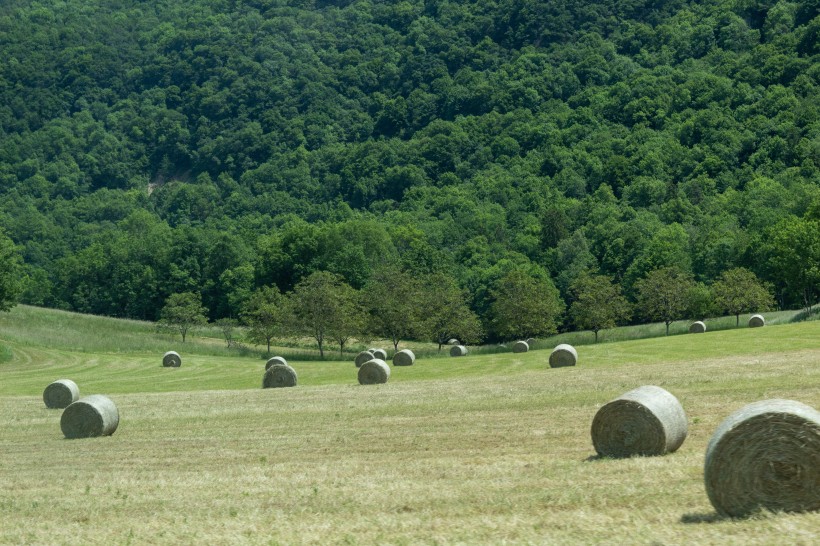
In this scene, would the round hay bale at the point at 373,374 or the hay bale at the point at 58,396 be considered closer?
the hay bale at the point at 58,396

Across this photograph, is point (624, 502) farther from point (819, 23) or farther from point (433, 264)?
point (819, 23)

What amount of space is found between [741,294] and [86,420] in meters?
68.7

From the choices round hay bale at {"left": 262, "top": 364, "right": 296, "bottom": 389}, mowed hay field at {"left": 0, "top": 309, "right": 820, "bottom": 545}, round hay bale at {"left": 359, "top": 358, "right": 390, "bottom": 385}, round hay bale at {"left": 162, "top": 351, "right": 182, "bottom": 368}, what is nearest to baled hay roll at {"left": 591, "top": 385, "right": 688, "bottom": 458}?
mowed hay field at {"left": 0, "top": 309, "right": 820, "bottom": 545}

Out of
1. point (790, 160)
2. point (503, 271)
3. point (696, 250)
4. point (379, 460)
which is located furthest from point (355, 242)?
point (379, 460)

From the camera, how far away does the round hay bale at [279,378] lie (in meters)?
44.2

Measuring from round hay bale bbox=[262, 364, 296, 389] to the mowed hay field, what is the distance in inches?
135

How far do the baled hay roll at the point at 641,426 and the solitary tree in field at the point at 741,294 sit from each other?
2746 inches

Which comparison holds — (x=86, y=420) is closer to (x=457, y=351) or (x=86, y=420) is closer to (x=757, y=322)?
(x=457, y=351)

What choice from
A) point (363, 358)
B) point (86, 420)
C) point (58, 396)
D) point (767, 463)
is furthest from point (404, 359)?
point (767, 463)

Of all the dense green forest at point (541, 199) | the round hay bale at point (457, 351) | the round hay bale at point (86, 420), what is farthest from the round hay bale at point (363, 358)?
the dense green forest at point (541, 199)

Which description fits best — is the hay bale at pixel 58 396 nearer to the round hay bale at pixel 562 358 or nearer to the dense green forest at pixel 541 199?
the round hay bale at pixel 562 358

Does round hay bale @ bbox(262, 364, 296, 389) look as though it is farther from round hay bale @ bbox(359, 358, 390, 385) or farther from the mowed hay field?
the mowed hay field

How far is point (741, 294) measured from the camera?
3440 inches

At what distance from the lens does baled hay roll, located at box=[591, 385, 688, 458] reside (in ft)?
60.1
